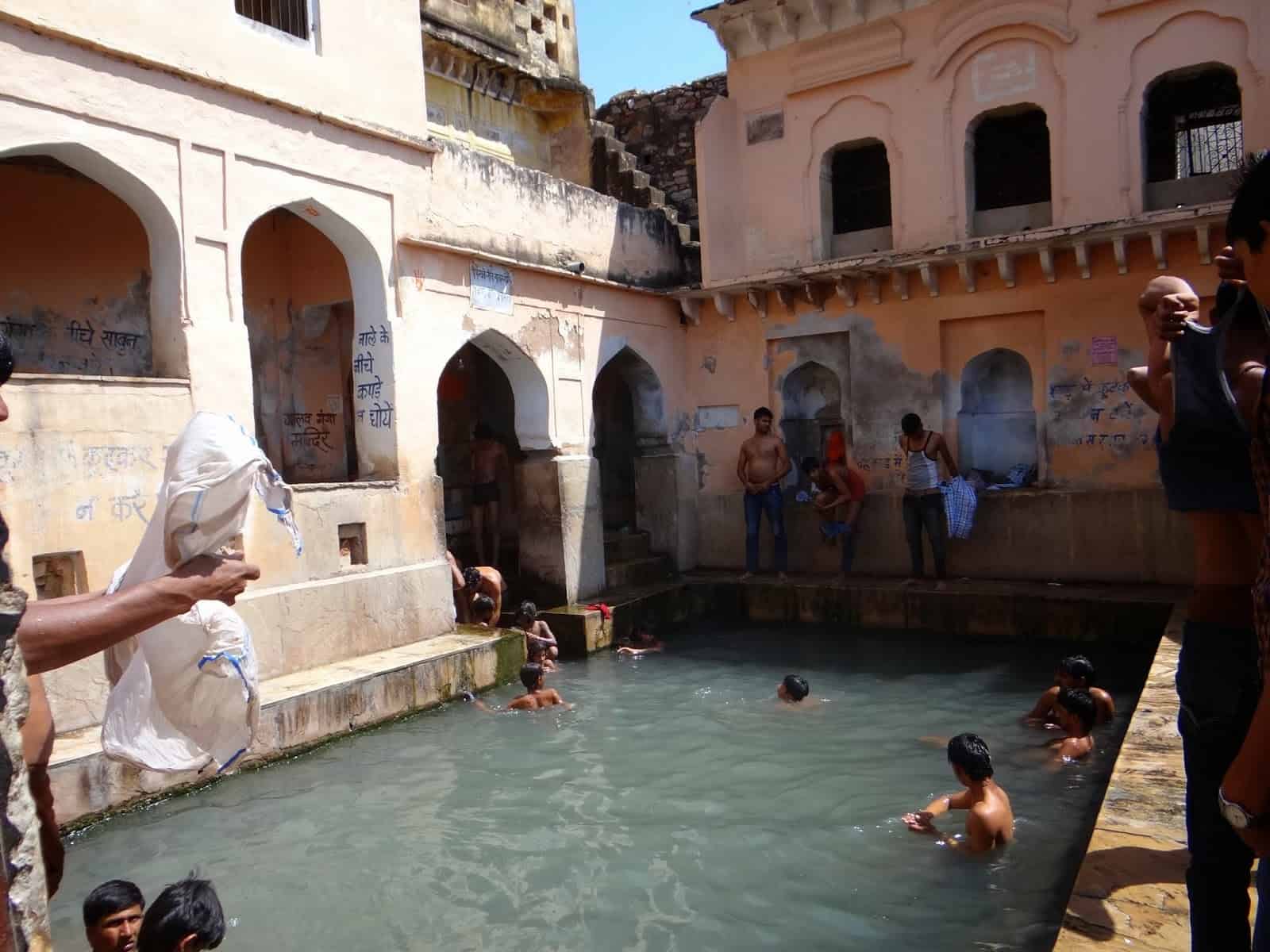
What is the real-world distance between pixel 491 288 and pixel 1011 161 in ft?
22.8

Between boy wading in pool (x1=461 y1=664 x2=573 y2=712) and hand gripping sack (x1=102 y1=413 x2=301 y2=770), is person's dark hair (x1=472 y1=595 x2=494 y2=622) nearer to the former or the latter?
boy wading in pool (x1=461 y1=664 x2=573 y2=712)

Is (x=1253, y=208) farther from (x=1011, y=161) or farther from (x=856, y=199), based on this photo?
(x=856, y=199)

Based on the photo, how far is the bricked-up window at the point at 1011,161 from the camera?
12.4 meters

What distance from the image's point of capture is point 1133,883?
3.47m

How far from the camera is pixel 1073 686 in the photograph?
7.12 metres

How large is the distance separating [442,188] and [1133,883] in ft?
28.1

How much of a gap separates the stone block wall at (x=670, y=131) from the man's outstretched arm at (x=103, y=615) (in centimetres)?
1434

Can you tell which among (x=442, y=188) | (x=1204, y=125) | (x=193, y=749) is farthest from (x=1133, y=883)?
(x=1204, y=125)

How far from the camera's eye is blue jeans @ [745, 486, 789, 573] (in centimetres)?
1240

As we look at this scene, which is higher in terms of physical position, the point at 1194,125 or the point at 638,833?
the point at 1194,125

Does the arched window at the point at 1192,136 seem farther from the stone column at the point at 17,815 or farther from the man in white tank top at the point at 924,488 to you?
the stone column at the point at 17,815

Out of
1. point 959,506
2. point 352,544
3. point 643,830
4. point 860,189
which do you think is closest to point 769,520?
point 959,506

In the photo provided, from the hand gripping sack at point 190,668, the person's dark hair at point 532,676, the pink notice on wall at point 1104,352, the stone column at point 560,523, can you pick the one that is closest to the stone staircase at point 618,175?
the stone column at point 560,523

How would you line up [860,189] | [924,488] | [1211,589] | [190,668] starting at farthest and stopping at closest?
[860,189] → [924,488] → [190,668] → [1211,589]
